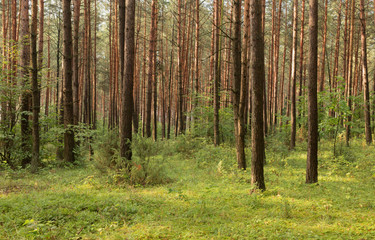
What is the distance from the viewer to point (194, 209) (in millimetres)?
4887

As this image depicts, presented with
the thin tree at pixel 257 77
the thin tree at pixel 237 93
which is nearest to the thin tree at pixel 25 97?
the thin tree at pixel 237 93

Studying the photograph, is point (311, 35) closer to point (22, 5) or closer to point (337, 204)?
point (337, 204)

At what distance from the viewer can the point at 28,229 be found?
3.61m

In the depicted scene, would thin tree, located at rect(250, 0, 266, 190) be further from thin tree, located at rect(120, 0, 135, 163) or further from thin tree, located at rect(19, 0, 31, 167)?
thin tree, located at rect(19, 0, 31, 167)

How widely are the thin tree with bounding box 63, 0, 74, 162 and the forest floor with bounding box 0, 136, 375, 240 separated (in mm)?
2139

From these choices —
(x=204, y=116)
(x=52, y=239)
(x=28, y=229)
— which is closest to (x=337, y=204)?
(x=52, y=239)

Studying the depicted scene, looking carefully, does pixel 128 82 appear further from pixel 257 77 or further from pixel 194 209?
pixel 194 209

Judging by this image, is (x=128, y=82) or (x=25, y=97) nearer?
(x=128, y=82)

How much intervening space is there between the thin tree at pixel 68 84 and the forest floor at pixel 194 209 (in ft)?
7.02

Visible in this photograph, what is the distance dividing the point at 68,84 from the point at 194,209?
7992mm

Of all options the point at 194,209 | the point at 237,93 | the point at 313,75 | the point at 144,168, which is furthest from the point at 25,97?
the point at 313,75

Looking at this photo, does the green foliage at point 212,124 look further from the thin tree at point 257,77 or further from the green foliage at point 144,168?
the thin tree at point 257,77

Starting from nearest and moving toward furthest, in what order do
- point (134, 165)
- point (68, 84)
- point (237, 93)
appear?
point (134, 165) < point (237, 93) < point (68, 84)

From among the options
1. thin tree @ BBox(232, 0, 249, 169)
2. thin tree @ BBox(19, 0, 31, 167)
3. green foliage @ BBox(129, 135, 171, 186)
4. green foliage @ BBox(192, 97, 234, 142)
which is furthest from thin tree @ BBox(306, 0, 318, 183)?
thin tree @ BBox(19, 0, 31, 167)
